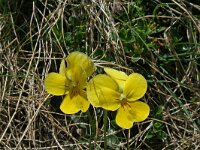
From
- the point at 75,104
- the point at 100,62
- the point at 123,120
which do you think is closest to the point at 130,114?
the point at 123,120

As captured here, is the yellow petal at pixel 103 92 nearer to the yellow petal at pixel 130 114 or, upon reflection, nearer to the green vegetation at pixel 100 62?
the yellow petal at pixel 130 114

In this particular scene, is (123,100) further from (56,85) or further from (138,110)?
(56,85)

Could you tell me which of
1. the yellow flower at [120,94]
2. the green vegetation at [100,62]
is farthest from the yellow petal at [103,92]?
the green vegetation at [100,62]

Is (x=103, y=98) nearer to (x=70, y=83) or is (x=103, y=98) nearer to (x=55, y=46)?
(x=70, y=83)

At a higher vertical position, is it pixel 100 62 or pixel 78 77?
pixel 78 77

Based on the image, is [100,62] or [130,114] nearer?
[130,114]

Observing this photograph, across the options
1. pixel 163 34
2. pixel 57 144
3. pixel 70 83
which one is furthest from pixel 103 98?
pixel 163 34
